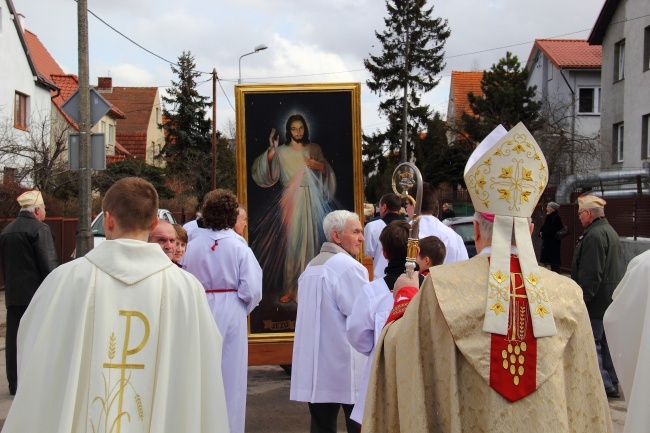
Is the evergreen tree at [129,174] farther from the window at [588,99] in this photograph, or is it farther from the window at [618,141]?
the window at [588,99]

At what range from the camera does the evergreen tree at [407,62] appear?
4788cm

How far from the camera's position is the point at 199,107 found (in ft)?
158

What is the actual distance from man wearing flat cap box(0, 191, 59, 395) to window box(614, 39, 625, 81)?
83.9 ft

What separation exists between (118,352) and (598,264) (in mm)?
5878

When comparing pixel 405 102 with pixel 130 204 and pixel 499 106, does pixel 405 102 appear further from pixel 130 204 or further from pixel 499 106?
pixel 130 204

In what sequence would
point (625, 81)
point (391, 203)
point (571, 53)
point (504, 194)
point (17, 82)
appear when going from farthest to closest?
point (571, 53) → point (17, 82) → point (625, 81) → point (391, 203) → point (504, 194)

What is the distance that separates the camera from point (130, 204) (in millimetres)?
3525

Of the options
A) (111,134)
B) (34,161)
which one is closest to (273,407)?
(34,161)

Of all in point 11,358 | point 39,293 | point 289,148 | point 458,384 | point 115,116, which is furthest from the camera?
point 115,116

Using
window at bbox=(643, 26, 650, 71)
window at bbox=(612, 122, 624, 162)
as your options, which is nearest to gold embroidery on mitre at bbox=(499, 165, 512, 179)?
window at bbox=(643, 26, 650, 71)

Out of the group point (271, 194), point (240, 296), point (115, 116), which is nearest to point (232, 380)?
point (240, 296)

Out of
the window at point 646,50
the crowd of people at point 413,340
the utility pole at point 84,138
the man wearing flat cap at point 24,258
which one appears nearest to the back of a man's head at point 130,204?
the crowd of people at point 413,340

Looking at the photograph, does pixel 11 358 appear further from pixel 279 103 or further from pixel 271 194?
pixel 279 103

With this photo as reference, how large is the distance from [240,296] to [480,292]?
10.4 ft
